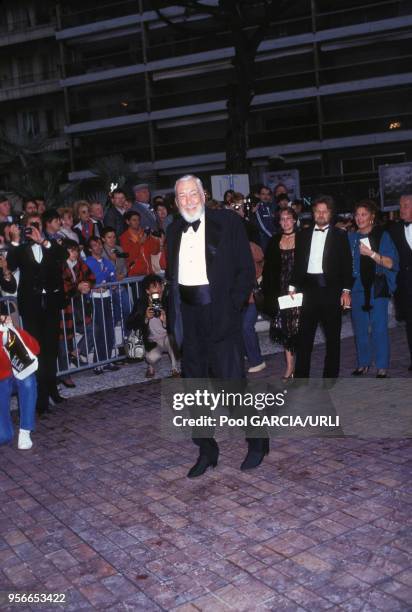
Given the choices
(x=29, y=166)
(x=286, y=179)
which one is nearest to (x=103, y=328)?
(x=286, y=179)

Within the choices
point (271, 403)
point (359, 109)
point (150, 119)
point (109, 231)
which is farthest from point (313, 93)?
point (271, 403)

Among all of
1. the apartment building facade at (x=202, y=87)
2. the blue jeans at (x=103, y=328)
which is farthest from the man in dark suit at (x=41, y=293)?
the apartment building facade at (x=202, y=87)

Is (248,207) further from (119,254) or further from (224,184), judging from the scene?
(119,254)

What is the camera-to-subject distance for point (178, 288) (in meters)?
5.18

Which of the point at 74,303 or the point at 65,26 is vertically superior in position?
the point at 65,26

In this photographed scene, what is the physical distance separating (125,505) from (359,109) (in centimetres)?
3483

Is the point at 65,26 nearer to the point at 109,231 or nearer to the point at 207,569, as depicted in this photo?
the point at 109,231

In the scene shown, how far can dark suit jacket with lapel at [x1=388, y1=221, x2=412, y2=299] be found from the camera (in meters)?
7.86

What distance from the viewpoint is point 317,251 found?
23.0ft

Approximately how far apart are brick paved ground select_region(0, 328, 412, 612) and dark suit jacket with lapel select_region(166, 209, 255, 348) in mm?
1125

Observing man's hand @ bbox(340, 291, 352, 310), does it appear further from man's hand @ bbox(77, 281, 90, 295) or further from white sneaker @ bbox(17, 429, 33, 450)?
white sneaker @ bbox(17, 429, 33, 450)

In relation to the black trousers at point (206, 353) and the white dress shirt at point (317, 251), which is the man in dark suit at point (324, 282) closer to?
the white dress shirt at point (317, 251)

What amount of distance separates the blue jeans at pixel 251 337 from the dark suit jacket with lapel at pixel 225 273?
309cm

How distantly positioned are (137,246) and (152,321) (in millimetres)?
2079
